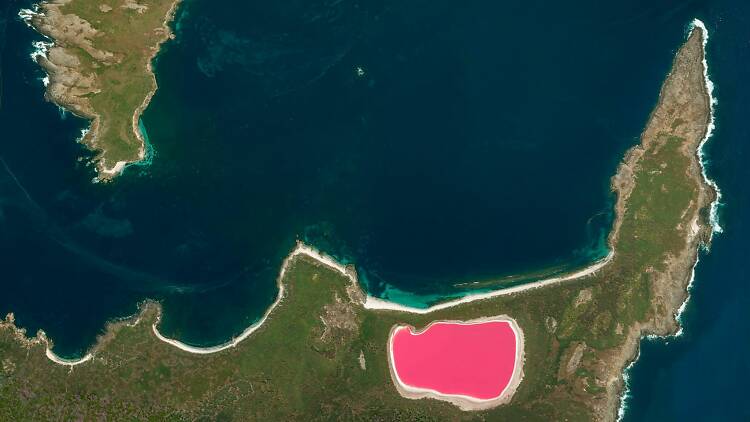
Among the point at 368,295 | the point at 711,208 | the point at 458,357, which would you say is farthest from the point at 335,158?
the point at 711,208

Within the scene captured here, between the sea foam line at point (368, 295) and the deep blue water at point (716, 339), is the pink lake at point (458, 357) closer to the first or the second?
the sea foam line at point (368, 295)

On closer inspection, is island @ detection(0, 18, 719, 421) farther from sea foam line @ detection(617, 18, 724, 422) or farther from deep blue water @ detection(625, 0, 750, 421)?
deep blue water @ detection(625, 0, 750, 421)

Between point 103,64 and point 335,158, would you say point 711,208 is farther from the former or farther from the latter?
point 103,64

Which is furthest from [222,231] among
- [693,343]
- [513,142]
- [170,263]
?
[693,343]

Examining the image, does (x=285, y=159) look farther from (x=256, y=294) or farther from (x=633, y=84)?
(x=633, y=84)

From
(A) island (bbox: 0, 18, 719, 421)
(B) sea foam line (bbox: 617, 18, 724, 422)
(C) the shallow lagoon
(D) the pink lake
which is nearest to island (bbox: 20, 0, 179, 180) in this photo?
(C) the shallow lagoon

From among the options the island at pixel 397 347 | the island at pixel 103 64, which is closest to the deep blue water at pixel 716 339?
the island at pixel 397 347
